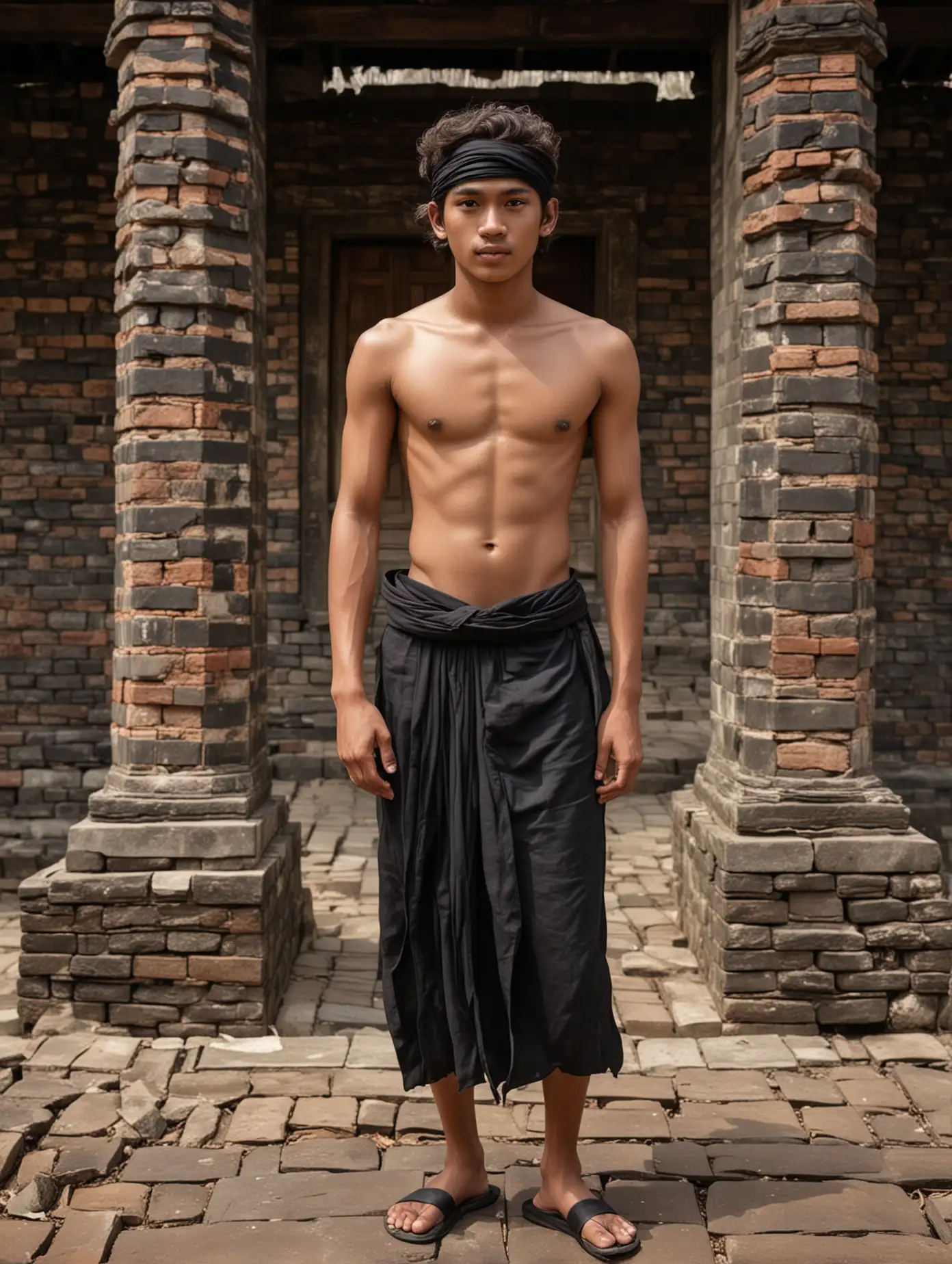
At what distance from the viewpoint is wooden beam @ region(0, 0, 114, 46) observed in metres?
6.19

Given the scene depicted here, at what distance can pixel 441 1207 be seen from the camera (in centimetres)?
307

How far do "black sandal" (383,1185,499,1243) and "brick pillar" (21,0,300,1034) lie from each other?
1.61 metres

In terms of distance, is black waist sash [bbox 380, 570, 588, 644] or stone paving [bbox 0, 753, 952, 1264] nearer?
black waist sash [bbox 380, 570, 588, 644]

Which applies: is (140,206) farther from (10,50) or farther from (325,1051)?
(10,50)

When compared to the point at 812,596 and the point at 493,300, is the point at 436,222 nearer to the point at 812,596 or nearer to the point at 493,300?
the point at 493,300

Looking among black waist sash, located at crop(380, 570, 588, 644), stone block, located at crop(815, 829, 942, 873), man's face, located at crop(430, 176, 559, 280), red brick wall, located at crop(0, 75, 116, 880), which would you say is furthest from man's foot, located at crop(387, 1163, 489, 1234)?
red brick wall, located at crop(0, 75, 116, 880)

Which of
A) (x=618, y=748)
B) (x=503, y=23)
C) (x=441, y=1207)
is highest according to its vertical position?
(x=503, y=23)

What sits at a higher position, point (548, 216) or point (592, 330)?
point (548, 216)

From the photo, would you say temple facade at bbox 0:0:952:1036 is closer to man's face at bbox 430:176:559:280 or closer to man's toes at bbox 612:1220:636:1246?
man's toes at bbox 612:1220:636:1246

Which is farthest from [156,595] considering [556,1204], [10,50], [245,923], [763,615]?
[10,50]

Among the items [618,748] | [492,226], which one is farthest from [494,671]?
[492,226]

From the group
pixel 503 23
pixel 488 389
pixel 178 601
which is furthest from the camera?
pixel 503 23

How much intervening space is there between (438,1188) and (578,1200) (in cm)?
36

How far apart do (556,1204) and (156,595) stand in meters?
2.67
